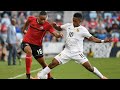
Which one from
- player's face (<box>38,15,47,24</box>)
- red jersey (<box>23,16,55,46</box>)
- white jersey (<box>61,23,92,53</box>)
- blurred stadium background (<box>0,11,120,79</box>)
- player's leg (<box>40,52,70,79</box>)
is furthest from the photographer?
blurred stadium background (<box>0,11,120,79</box>)

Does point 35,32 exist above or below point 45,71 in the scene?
above

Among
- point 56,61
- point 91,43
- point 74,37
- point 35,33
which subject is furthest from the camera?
point 91,43

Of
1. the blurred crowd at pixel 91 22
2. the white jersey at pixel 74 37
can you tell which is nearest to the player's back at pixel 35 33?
the white jersey at pixel 74 37

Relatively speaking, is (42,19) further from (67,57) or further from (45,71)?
(45,71)

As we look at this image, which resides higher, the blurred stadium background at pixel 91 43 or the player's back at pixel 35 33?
the player's back at pixel 35 33

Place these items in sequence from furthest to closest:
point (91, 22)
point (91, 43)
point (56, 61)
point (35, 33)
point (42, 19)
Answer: point (91, 22) < point (91, 43) < point (35, 33) < point (42, 19) < point (56, 61)

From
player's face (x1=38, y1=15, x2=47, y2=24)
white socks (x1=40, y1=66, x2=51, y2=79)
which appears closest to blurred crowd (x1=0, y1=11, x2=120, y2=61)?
player's face (x1=38, y1=15, x2=47, y2=24)

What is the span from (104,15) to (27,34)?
19750mm

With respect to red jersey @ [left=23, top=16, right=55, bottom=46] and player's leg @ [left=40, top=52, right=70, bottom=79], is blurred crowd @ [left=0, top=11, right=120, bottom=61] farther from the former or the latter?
player's leg @ [left=40, top=52, right=70, bottom=79]

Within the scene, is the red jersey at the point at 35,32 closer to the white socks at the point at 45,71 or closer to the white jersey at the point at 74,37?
the white jersey at the point at 74,37

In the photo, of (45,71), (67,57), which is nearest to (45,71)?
(45,71)
